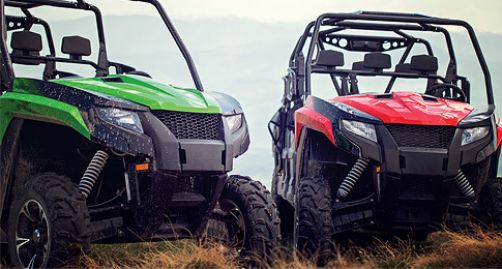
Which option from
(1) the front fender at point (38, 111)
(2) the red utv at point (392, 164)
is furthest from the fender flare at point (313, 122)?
(1) the front fender at point (38, 111)

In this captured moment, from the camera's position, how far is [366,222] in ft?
27.6

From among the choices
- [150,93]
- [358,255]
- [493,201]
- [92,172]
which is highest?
[150,93]

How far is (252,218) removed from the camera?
24.9 ft

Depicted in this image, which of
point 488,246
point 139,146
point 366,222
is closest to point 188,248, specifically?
point 139,146

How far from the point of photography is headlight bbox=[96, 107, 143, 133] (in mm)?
→ 6949

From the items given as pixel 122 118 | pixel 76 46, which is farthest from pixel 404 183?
pixel 76 46

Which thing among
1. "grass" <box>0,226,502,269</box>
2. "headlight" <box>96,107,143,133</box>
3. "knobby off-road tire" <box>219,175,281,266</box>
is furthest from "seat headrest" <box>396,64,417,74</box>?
"headlight" <box>96,107,143,133</box>

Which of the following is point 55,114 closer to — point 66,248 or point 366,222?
point 66,248

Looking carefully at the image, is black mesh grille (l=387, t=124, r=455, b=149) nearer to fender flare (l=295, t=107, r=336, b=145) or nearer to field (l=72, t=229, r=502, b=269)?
fender flare (l=295, t=107, r=336, b=145)

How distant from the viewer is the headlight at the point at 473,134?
27.7 ft

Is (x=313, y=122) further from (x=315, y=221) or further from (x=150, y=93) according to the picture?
(x=150, y=93)

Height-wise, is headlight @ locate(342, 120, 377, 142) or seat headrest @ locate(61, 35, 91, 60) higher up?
seat headrest @ locate(61, 35, 91, 60)

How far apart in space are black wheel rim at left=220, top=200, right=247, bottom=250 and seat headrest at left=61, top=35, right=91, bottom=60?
194 centimetres

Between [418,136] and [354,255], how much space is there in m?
1.24
